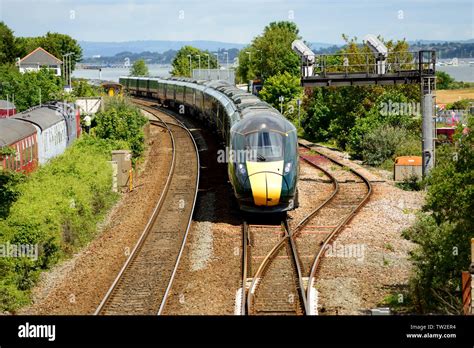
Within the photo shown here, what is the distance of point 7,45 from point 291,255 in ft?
227

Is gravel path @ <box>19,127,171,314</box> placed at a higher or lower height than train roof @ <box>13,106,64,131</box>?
lower

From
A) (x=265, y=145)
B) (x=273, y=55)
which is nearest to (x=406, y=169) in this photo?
(x=265, y=145)

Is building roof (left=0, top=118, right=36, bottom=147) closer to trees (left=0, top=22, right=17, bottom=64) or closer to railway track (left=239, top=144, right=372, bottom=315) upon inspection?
railway track (left=239, top=144, right=372, bottom=315)

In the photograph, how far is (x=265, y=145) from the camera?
2048 centimetres

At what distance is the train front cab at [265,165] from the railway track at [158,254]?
2062 mm

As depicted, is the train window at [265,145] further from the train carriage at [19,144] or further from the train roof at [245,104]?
the train carriage at [19,144]

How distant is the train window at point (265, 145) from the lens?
2038cm

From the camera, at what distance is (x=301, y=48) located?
3184 cm

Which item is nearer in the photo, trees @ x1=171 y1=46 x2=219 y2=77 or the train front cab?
the train front cab

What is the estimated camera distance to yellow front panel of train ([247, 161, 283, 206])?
20219 mm

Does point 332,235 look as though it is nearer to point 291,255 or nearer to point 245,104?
point 291,255

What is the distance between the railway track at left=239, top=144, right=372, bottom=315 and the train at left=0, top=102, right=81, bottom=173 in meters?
8.42

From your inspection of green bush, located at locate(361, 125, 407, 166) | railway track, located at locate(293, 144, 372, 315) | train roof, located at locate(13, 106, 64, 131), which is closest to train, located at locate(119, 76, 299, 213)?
railway track, located at locate(293, 144, 372, 315)

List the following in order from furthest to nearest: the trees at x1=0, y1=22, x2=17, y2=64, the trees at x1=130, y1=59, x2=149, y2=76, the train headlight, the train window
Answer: the trees at x1=130, y1=59, x2=149, y2=76, the trees at x1=0, y1=22, x2=17, y2=64, the train headlight, the train window
